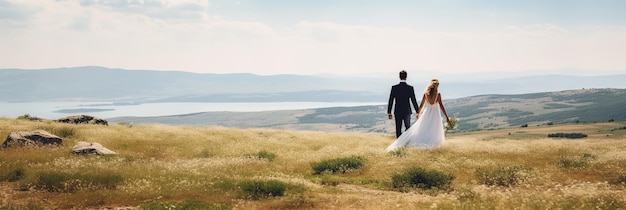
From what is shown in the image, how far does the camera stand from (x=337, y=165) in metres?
16.5

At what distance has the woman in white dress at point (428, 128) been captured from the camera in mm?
20469

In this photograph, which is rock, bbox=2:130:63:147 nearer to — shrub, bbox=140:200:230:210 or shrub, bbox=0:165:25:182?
shrub, bbox=0:165:25:182

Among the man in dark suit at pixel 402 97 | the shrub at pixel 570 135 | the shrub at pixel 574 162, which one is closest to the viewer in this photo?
the shrub at pixel 574 162

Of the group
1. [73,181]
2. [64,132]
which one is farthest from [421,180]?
[64,132]

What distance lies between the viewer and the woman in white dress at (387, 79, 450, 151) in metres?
20.5

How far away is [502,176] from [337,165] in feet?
18.8

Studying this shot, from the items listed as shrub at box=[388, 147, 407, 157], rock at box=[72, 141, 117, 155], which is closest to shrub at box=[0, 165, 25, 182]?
rock at box=[72, 141, 117, 155]

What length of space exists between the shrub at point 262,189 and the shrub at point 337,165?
4.84 metres

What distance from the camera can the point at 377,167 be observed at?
53.7 feet

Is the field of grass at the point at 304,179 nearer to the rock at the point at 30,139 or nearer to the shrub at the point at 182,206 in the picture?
the shrub at the point at 182,206

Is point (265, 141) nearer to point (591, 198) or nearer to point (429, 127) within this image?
point (429, 127)

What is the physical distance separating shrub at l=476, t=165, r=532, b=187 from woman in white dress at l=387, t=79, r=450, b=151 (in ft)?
21.1

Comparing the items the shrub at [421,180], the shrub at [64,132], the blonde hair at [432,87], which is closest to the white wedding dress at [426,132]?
the blonde hair at [432,87]

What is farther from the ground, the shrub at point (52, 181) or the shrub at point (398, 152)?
the shrub at point (52, 181)
